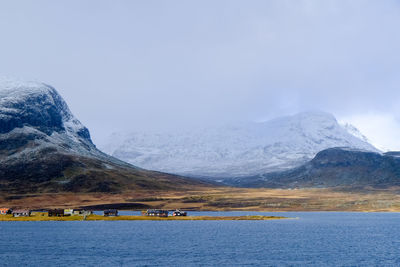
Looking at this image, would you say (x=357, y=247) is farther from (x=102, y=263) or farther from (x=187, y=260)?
(x=102, y=263)

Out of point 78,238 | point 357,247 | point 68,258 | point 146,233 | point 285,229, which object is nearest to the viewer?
point 68,258

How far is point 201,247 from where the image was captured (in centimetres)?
13325

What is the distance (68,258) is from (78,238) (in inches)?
1681

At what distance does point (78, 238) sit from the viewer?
6161 inches

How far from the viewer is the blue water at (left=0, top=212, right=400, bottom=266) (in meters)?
110

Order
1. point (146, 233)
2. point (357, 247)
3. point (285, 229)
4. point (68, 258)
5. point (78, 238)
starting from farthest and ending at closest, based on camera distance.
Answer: point (285, 229)
point (146, 233)
point (78, 238)
point (357, 247)
point (68, 258)

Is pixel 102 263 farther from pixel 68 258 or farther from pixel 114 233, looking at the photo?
Answer: pixel 114 233

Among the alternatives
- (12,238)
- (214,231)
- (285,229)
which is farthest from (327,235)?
(12,238)

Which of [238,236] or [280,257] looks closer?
[280,257]

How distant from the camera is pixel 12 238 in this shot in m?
157

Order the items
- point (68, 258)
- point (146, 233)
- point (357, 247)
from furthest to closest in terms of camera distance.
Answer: point (146, 233), point (357, 247), point (68, 258)

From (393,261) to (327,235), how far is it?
56399mm

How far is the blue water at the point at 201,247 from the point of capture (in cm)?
11025

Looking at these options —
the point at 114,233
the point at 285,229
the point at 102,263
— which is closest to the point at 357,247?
the point at 285,229
